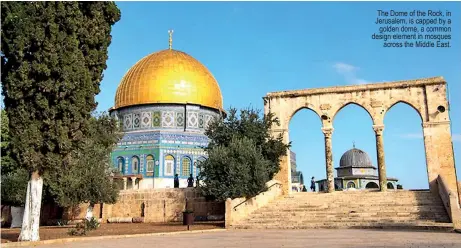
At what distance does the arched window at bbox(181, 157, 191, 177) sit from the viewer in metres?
34.0

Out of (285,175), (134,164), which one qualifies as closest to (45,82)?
(285,175)

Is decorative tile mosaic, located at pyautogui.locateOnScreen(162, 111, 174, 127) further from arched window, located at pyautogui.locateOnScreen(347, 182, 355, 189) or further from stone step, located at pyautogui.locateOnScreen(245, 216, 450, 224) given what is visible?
stone step, located at pyautogui.locateOnScreen(245, 216, 450, 224)

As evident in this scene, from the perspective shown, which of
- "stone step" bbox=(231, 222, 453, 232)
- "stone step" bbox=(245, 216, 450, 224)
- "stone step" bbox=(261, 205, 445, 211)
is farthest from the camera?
"stone step" bbox=(261, 205, 445, 211)

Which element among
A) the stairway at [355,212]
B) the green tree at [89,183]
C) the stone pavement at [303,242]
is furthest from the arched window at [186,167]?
the stone pavement at [303,242]

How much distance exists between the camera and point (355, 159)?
37.7m

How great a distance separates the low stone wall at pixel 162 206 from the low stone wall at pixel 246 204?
2.10 metres

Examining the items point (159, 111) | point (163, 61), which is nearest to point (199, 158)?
point (159, 111)

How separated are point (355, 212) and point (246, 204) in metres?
4.23

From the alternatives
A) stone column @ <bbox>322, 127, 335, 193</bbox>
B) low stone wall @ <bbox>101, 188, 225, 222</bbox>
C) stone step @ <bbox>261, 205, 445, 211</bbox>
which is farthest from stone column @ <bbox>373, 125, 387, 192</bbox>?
low stone wall @ <bbox>101, 188, 225, 222</bbox>

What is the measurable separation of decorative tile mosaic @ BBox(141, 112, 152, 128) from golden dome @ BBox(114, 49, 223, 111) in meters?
1.00

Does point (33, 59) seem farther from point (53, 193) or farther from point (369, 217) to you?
point (369, 217)

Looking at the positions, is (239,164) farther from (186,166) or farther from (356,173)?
(356,173)

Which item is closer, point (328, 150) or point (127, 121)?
point (328, 150)

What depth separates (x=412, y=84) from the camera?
2127cm
